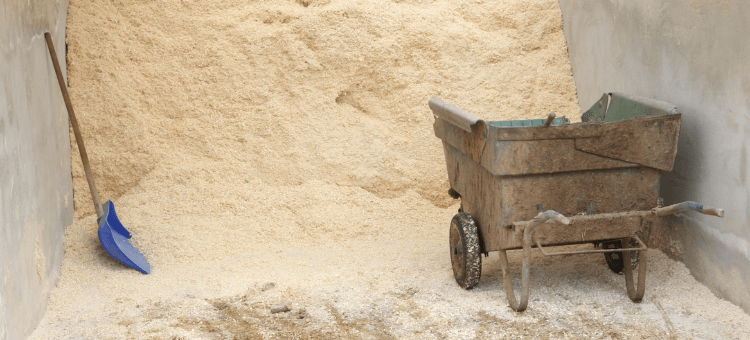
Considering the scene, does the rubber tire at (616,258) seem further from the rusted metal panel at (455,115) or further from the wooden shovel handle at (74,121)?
the wooden shovel handle at (74,121)

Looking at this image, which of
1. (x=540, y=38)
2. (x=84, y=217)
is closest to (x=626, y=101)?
(x=540, y=38)

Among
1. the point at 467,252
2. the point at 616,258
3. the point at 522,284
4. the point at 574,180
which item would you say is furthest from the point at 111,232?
the point at 616,258

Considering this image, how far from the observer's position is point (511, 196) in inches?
140

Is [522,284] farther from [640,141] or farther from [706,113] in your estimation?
[706,113]

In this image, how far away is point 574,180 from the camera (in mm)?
3605

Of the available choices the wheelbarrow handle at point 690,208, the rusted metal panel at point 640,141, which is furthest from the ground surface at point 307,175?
the rusted metal panel at point 640,141

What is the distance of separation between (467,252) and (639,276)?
0.97m

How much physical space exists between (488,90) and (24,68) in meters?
3.88

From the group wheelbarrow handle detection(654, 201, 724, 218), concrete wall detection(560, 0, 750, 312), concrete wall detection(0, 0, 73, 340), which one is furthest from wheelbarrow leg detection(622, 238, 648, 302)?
Answer: concrete wall detection(0, 0, 73, 340)

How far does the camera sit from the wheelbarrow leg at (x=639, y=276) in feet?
12.1

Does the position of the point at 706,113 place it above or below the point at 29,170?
above

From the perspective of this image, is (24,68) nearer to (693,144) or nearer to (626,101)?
(626,101)

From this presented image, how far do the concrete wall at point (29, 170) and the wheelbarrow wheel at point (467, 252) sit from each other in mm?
2422

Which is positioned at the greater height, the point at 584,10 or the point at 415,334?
the point at 584,10
